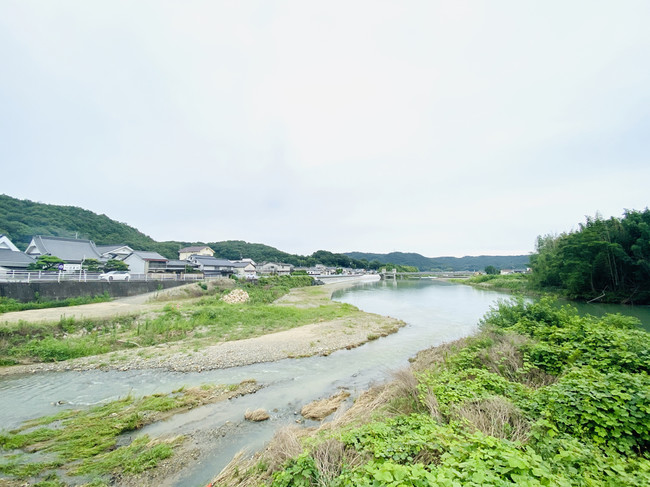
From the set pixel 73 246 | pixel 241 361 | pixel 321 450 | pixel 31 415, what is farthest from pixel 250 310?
pixel 73 246

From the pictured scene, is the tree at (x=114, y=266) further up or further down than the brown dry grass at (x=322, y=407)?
further up

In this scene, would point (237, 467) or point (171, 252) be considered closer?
point (237, 467)

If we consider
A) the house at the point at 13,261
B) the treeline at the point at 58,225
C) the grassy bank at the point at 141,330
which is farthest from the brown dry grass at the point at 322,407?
the treeline at the point at 58,225

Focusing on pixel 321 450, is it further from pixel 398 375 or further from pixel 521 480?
pixel 398 375

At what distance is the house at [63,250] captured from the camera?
92.3 feet

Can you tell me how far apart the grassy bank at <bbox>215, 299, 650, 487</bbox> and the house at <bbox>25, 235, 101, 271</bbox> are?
35.7 m

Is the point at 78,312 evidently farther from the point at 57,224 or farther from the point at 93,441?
the point at 57,224

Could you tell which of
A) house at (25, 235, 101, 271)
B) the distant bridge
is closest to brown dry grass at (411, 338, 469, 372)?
house at (25, 235, 101, 271)

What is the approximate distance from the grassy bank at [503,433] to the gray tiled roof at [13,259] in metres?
30.6

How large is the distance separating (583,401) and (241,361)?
10415 mm

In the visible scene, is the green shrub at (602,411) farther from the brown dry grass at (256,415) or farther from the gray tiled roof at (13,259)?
the gray tiled roof at (13,259)

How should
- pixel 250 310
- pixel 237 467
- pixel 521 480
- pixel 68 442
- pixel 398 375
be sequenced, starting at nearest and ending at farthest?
pixel 521 480, pixel 237 467, pixel 68 442, pixel 398 375, pixel 250 310

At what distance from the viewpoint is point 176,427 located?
244 inches

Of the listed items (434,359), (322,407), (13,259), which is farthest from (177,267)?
(434,359)
